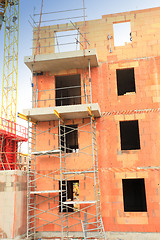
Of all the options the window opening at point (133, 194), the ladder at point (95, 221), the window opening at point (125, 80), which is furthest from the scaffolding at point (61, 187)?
the window opening at point (133, 194)

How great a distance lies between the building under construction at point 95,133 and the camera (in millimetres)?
12742

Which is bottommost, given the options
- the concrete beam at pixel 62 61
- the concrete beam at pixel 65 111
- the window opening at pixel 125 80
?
the concrete beam at pixel 65 111

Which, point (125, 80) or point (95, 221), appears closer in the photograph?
point (95, 221)

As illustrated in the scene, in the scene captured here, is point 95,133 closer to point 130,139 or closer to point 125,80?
point 125,80

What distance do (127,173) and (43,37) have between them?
10.1 meters

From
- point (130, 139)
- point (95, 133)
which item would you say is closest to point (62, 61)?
point (95, 133)

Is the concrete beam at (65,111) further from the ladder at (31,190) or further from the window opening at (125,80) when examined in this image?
the window opening at (125,80)

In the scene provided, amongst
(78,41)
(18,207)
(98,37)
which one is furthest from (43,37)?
(18,207)

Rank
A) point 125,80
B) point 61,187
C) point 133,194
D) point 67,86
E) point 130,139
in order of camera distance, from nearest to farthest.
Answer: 1. point 61,187
2. point 125,80
3. point 133,194
4. point 67,86
5. point 130,139

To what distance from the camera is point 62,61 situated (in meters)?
14.3

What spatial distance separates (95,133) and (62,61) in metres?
4.62

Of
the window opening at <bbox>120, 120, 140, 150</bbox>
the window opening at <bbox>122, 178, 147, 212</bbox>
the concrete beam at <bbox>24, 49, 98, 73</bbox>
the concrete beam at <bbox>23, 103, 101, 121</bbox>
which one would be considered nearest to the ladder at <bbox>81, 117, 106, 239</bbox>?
the concrete beam at <bbox>23, 103, 101, 121</bbox>

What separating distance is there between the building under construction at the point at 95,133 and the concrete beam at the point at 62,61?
6 cm

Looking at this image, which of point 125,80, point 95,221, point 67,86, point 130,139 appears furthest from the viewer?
point 130,139
